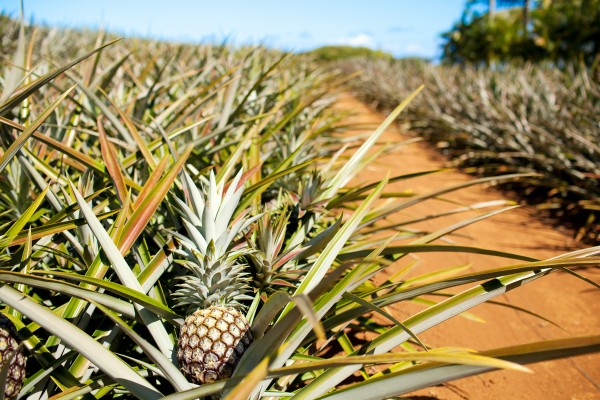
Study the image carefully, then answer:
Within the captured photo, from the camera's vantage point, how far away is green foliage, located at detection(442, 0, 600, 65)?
7441 millimetres

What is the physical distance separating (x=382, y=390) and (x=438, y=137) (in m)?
5.43

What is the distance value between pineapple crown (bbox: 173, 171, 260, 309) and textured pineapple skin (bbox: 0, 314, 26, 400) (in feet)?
1.10

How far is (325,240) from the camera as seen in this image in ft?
3.66

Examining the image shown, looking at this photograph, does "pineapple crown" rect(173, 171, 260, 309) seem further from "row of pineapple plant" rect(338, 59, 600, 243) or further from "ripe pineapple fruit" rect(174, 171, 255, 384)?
"row of pineapple plant" rect(338, 59, 600, 243)

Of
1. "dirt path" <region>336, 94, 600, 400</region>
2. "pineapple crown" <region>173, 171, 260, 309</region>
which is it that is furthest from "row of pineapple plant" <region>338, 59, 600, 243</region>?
"pineapple crown" <region>173, 171, 260, 309</region>

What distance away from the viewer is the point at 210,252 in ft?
2.95

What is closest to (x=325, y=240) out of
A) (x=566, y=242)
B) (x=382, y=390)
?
(x=382, y=390)

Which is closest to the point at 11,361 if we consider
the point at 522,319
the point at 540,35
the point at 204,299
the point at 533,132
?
the point at 204,299

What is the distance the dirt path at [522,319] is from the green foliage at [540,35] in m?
4.42

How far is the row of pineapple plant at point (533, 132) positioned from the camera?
3.00m

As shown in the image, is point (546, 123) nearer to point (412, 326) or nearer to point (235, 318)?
point (412, 326)

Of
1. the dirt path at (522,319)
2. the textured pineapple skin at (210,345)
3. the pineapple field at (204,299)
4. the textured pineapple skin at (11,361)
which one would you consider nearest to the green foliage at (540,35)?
the dirt path at (522,319)

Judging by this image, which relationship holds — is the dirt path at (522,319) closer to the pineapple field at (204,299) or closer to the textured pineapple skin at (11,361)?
the pineapple field at (204,299)

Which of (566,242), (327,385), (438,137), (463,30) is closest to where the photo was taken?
(327,385)
